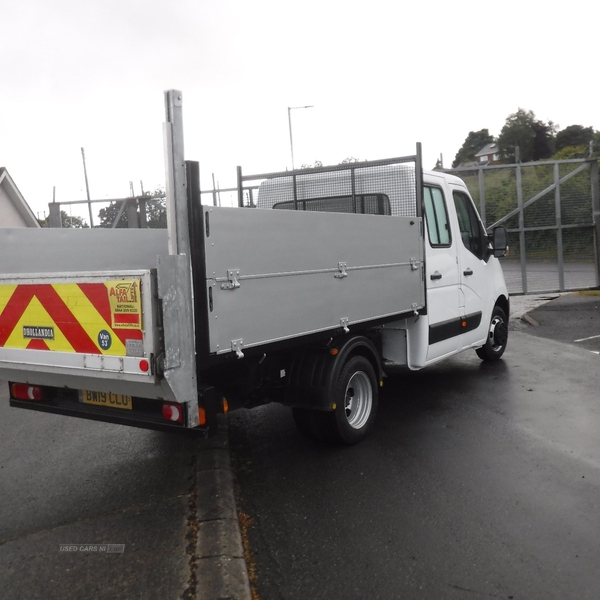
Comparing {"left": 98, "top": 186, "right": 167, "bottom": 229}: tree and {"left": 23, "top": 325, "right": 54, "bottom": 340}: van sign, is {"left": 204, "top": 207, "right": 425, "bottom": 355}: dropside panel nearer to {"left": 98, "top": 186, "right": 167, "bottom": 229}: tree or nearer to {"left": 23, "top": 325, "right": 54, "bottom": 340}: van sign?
{"left": 23, "top": 325, "right": 54, "bottom": 340}: van sign

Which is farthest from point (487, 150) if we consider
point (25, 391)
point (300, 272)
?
point (25, 391)

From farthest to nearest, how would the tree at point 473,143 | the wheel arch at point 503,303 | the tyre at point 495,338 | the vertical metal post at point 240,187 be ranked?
the tree at point 473,143, the wheel arch at point 503,303, the tyre at point 495,338, the vertical metal post at point 240,187

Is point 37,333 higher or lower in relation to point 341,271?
lower

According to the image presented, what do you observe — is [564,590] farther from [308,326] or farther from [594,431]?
[594,431]

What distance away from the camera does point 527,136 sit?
221 ft

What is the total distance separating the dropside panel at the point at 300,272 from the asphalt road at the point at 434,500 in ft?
3.77

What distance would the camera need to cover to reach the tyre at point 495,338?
8914mm

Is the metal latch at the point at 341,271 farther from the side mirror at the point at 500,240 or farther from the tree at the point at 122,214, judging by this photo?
the tree at the point at 122,214

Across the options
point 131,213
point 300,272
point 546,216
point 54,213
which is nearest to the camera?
point 300,272

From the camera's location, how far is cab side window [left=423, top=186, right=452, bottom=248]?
22.6 feet

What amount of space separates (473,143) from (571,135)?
25.9m

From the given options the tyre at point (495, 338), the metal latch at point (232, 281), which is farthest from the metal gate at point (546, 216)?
the metal latch at point (232, 281)

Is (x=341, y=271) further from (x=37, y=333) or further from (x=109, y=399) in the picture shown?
(x=37, y=333)

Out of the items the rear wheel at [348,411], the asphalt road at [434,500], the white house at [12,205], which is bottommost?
the asphalt road at [434,500]
